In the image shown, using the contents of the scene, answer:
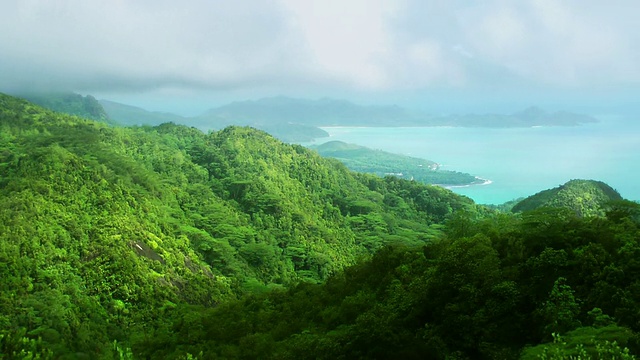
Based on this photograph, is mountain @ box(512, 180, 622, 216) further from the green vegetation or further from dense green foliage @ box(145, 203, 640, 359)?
dense green foliage @ box(145, 203, 640, 359)

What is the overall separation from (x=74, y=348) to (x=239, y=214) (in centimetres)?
2443

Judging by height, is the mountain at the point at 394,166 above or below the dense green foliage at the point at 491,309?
above

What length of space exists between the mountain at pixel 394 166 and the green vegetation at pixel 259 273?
75.6 meters

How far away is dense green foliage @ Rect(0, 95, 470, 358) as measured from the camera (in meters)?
17.5

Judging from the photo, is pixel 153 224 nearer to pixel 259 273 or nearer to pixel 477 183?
pixel 259 273

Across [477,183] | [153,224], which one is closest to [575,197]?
[153,224]

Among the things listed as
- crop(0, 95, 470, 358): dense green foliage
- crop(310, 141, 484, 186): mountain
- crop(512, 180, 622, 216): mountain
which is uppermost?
crop(310, 141, 484, 186): mountain

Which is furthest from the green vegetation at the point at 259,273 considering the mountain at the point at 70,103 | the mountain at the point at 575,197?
the mountain at the point at 70,103

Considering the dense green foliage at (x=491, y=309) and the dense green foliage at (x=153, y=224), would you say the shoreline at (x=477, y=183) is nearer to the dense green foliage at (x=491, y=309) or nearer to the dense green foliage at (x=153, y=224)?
the dense green foliage at (x=153, y=224)

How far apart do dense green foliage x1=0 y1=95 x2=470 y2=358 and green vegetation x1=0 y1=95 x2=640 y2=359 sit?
0.12 metres

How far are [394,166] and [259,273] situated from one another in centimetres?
11638

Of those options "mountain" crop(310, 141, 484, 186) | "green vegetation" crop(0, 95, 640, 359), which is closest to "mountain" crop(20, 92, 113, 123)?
"mountain" crop(310, 141, 484, 186)

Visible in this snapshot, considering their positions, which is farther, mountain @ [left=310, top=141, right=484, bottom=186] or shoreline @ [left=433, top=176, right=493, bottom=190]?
mountain @ [left=310, top=141, right=484, bottom=186]

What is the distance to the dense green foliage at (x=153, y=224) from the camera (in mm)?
17500
